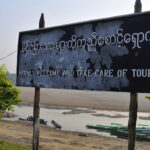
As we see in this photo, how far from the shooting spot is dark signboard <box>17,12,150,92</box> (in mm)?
7488

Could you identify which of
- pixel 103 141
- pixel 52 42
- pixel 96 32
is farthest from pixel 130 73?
pixel 103 141

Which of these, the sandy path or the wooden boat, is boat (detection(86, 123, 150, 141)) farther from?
the sandy path

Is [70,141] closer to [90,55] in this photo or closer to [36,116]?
[36,116]

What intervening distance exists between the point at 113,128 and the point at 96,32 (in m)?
21.9

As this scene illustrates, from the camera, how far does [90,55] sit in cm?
873

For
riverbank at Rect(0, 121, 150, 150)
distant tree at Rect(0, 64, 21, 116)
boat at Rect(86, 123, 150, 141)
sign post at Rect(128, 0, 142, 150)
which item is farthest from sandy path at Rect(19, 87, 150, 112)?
sign post at Rect(128, 0, 142, 150)

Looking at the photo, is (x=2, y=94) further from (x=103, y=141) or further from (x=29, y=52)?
(x=103, y=141)

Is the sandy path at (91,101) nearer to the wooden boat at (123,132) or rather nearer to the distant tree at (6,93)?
the wooden boat at (123,132)

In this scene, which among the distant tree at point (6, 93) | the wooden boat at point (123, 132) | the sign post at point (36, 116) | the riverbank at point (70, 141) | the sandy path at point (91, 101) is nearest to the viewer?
the sign post at point (36, 116)

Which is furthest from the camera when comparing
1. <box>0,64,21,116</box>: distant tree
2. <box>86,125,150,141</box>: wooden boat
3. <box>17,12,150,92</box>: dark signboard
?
<box>86,125,150,141</box>: wooden boat

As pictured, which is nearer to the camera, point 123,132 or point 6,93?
point 6,93

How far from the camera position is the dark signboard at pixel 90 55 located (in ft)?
24.6

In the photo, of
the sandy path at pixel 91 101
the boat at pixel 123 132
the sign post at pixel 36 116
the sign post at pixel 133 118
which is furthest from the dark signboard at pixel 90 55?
the sandy path at pixel 91 101

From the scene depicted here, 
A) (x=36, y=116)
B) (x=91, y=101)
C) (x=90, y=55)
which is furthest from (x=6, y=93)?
(x=91, y=101)
